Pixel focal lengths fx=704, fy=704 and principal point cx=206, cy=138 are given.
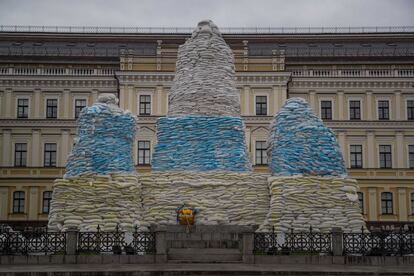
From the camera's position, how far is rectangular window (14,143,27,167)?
176 ft

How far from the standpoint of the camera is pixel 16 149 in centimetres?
5388

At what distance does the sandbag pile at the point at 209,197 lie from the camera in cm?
2631

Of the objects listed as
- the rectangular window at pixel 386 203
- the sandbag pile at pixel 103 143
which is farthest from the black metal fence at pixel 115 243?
the rectangular window at pixel 386 203

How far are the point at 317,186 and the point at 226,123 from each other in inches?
181

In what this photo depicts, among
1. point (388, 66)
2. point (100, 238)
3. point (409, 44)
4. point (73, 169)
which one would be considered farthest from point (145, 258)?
point (409, 44)

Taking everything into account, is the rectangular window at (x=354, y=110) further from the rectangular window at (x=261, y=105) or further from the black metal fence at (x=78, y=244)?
the black metal fence at (x=78, y=244)

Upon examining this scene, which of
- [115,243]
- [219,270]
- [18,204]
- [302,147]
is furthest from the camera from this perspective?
[18,204]

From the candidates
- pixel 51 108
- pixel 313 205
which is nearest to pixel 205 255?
pixel 313 205

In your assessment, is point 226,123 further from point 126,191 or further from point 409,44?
point 409,44

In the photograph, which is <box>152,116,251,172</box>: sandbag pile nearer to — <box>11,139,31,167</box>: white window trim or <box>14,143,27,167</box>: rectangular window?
<box>11,139,31,167</box>: white window trim

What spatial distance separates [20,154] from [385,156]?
27.9 m

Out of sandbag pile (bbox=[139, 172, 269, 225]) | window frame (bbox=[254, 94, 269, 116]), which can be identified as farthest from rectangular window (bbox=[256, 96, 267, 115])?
sandbag pile (bbox=[139, 172, 269, 225])

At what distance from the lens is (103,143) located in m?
27.2

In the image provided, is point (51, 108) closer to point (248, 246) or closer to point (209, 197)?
point (209, 197)
